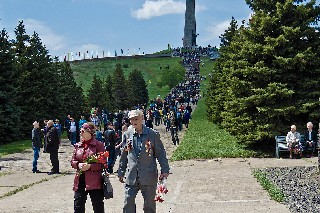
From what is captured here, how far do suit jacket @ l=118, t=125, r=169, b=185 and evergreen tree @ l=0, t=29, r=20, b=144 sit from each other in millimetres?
25068

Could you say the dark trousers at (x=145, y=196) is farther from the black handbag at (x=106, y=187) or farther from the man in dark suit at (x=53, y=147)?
the man in dark suit at (x=53, y=147)

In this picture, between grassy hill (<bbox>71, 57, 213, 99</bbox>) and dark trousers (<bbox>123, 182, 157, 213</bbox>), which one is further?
grassy hill (<bbox>71, 57, 213, 99</bbox>)

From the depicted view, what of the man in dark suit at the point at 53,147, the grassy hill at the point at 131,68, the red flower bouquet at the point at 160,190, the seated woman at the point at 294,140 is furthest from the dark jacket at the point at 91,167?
the grassy hill at the point at 131,68

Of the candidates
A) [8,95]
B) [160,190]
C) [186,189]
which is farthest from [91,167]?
[8,95]

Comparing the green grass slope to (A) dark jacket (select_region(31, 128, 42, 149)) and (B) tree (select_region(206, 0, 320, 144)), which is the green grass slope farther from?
(A) dark jacket (select_region(31, 128, 42, 149))

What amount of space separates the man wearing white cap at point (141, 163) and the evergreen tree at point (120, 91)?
67.1 metres

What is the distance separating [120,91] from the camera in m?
74.9

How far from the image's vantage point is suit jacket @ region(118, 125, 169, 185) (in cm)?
675

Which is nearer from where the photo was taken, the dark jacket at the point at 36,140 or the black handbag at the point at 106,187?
the black handbag at the point at 106,187

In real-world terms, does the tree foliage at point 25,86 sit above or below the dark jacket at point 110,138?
above

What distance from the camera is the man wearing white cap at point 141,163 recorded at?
6754 millimetres

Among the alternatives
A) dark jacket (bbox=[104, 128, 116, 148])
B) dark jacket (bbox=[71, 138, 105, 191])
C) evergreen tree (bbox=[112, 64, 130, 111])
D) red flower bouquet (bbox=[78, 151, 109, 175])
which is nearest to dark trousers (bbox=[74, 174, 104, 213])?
dark jacket (bbox=[71, 138, 105, 191])

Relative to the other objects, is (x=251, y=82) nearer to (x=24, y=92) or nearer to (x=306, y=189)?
(x=306, y=189)

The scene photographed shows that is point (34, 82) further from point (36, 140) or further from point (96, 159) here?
point (96, 159)
